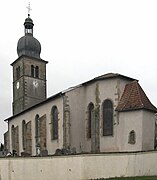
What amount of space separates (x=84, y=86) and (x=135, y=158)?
37.8 feet

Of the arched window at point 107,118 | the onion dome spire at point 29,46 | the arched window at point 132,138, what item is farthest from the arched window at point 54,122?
the onion dome spire at point 29,46

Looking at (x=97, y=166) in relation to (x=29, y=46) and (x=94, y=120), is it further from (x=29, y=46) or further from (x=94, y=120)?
(x=29, y=46)

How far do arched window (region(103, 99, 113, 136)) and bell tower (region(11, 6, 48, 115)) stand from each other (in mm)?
19766

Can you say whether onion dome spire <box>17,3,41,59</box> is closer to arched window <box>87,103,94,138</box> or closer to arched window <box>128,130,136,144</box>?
arched window <box>87,103,94,138</box>

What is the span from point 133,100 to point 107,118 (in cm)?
303

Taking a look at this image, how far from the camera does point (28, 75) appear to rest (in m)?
45.5

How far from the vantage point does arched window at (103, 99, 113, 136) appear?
26203 mm

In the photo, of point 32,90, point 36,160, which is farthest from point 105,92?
point 32,90

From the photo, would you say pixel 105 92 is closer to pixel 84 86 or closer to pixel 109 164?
pixel 84 86

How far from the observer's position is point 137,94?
2511 cm

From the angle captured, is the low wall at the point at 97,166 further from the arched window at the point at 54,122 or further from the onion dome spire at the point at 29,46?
the onion dome spire at the point at 29,46

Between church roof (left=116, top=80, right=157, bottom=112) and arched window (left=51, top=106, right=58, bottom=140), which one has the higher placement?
church roof (left=116, top=80, right=157, bottom=112)

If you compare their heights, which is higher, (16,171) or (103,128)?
(103,128)

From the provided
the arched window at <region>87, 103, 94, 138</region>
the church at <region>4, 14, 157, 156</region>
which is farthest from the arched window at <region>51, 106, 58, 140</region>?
the arched window at <region>87, 103, 94, 138</region>
